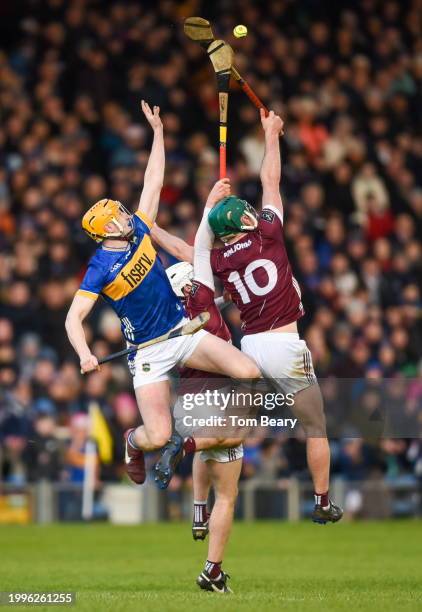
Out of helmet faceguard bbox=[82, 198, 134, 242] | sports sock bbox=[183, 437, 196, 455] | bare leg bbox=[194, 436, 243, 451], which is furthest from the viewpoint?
helmet faceguard bbox=[82, 198, 134, 242]

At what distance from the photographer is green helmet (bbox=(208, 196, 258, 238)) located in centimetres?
1157

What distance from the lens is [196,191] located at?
70.6ft

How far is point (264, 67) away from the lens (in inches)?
923

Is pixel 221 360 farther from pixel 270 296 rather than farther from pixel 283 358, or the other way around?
pixel 270 296

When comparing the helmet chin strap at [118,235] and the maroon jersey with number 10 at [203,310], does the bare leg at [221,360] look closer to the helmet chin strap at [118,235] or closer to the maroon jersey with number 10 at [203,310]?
the maroon jersey with number 10 at [203,310]

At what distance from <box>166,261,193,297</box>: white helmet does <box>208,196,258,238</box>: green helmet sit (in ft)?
2.49

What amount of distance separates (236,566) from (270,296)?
12.0 feet

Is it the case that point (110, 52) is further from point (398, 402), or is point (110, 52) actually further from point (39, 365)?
point (398, 402)

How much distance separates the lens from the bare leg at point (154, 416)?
38.2ft

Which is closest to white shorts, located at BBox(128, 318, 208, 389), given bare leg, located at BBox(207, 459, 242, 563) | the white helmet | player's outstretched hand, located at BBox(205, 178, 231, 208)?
the white helmet

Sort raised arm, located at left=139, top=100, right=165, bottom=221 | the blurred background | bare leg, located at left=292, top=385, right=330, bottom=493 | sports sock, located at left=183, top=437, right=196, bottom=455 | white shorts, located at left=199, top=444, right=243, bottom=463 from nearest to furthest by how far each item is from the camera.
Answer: sports sock, located at left=183, top=437, right=196, bottom=455 → bare leg, located at left=292, top=385, right=330, bottom=493 → white shorts, located at left=199, top=444, right=243, bottom=463 → raised arm, located at left=139, top=100, right=165, bottom=221 → the blurred background

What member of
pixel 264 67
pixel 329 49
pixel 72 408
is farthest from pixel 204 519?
pixel 329 49

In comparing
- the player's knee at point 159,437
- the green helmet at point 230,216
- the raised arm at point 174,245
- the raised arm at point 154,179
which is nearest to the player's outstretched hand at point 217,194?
the green helmet at point 230,216

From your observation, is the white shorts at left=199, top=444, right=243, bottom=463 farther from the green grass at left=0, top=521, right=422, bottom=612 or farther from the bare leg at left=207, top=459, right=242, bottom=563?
the green grass at left=0, top=521, right=422, bottom=612
